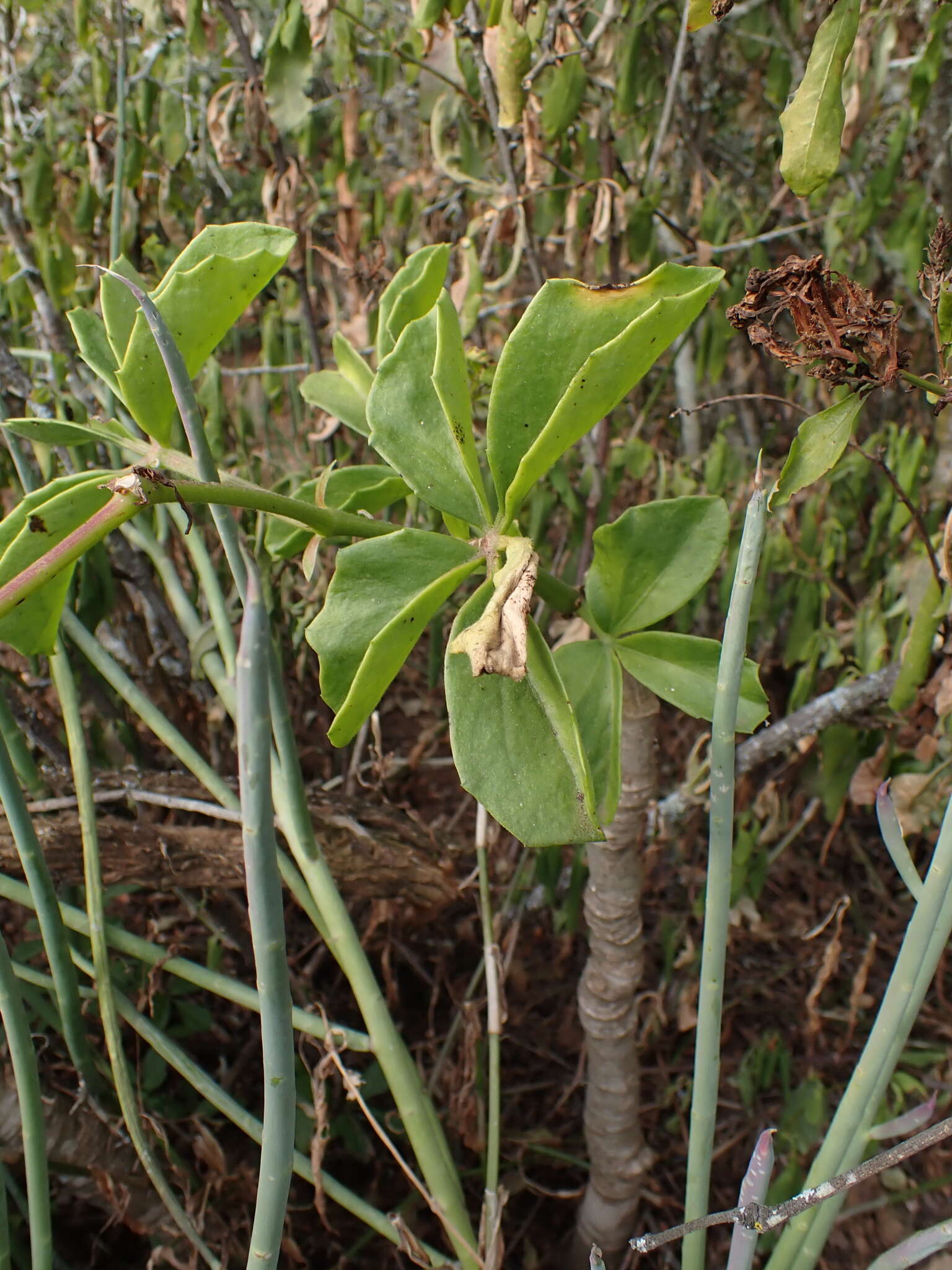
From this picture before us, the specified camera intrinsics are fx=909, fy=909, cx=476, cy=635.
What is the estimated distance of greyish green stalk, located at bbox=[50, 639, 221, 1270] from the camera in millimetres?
599

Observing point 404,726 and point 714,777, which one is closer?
point 714,777

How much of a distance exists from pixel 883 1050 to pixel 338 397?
1.48 ft

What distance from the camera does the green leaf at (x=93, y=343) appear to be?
447 mm

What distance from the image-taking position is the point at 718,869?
43 centimetres

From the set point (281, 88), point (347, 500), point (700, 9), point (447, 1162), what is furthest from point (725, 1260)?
point (281, 88)

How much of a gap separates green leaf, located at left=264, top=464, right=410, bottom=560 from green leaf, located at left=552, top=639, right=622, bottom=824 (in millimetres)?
121

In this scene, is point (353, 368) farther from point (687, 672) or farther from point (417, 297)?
point (687, 672)

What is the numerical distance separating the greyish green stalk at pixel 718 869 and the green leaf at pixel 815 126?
0.15 m

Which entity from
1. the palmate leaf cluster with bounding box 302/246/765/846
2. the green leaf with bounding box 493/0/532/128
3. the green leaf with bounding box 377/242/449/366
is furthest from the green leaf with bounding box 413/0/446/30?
the palmate leaf cluster with bounding box 302/246/765/846

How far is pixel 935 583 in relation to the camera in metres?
0.66

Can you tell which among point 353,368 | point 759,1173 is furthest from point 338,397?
point 759,1173

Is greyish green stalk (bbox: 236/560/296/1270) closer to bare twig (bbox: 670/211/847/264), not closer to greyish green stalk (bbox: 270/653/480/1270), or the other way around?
greyish green stalk (bbox: 270/653/480/1270)

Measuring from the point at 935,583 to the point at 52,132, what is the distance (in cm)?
→ 151

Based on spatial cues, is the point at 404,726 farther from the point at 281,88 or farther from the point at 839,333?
the point at 839,333
